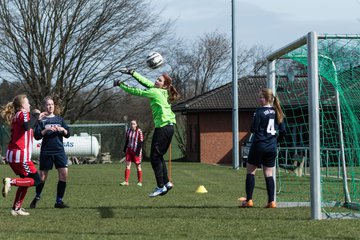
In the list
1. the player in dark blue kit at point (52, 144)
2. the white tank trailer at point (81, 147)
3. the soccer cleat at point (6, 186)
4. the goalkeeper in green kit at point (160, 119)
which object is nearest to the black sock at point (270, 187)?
the goalkeeper in green kit at point (160, 119)

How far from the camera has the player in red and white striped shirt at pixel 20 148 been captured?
10016 mm

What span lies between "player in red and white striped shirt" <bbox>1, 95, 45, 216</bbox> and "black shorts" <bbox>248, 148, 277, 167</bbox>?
3430 mm

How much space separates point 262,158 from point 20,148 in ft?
12.4

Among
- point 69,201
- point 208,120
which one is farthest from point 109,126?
point 69,201

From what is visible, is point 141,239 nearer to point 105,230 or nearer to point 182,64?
point 105,230

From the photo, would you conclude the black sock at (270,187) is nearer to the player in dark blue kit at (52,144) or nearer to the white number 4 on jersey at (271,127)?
the white number 4 on jersey at (271,127)

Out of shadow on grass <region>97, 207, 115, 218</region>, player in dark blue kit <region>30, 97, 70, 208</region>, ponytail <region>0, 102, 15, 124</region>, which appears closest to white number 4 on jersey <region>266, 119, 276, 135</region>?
shadow on grass <region>97, 207, 115, 218</region>

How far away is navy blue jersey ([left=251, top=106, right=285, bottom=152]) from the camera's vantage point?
35.2 ft

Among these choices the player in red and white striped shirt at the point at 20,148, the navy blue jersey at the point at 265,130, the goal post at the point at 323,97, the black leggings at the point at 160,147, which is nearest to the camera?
the goal post at the point at 323,97

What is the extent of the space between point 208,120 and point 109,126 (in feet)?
23.4

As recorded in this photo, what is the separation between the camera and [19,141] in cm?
1009

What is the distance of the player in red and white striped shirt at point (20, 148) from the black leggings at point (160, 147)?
184cm

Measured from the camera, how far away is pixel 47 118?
1135cm

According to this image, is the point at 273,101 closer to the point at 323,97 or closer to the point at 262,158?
the point at 262,158
